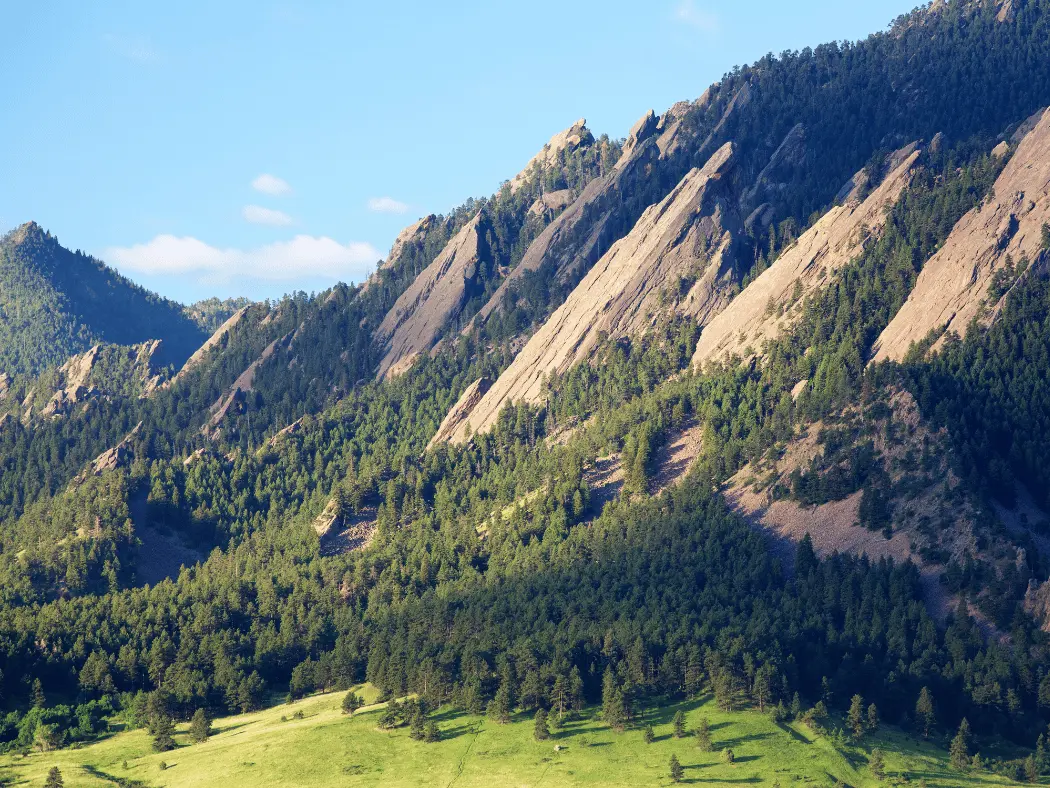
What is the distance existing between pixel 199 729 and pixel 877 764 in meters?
94.3

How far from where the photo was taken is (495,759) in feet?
573

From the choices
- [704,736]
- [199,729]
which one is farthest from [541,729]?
[199,729]

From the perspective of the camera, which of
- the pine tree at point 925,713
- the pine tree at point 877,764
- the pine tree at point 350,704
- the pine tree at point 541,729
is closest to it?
the pine tree at point 877,764

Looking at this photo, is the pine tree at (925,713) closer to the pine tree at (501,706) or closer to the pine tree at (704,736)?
the pine tree at (704,736)

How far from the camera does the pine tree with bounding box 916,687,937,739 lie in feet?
600

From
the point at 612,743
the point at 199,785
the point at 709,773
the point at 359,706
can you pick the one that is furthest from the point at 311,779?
the point at 709,773

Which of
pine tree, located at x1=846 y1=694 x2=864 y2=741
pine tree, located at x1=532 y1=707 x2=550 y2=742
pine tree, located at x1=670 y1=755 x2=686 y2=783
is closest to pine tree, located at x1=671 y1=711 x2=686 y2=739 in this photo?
pine tree, located at x1=670 y1=755 x2=686 y2=783

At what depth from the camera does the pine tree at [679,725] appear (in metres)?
179

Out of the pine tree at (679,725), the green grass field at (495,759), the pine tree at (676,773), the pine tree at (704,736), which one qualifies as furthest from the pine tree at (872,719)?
the pine tree at (676,773)

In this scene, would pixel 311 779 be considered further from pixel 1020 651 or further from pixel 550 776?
pixel 1020 651

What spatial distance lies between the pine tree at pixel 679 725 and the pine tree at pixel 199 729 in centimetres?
6698

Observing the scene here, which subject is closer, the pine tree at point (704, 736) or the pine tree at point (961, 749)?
the pine tree at point (961, 749)

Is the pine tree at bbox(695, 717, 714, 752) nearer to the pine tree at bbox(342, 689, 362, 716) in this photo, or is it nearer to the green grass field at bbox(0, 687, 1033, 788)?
the green grass field at bbox(0, 687, 1033, 788)

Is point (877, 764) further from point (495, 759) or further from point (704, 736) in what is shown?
point (495, 759)
